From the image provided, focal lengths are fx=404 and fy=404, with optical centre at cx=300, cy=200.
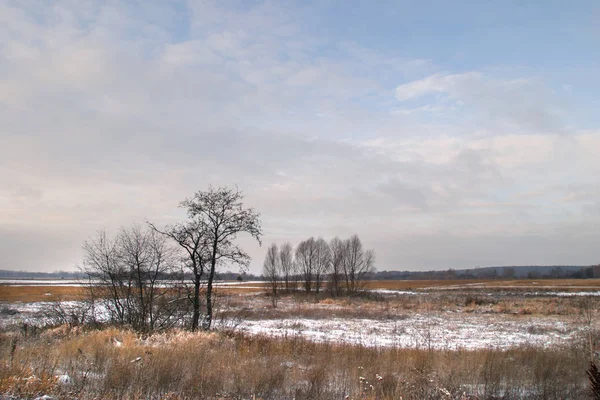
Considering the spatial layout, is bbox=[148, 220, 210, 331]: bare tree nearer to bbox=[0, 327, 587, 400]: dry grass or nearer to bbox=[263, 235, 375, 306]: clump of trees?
bbox=[0, 327, 587, 400]: dry grass

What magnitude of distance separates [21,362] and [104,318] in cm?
845

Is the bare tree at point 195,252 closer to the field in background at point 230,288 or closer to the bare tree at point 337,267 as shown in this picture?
the field in background at point 230,288

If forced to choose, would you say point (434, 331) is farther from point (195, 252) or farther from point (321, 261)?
point (321, 261)

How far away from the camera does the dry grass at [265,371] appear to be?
691 centimetres

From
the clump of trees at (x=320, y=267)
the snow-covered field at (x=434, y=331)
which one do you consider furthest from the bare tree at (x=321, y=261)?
the snow-covered field at (x=434, y=331)

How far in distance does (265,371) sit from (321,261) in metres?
62.2

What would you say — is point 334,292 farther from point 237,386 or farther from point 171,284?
point 237,386

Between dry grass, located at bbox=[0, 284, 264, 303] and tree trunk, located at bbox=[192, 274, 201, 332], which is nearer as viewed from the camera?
tree trunk, located at bbox=[192, 274, 201, 332]

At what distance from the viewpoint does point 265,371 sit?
8203 mm

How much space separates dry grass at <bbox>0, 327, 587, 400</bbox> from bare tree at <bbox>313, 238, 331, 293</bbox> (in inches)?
2217

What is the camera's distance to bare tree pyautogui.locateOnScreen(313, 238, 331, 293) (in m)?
68.4

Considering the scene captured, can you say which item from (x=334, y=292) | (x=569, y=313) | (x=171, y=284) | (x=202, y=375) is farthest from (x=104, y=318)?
(x=334, y=292)

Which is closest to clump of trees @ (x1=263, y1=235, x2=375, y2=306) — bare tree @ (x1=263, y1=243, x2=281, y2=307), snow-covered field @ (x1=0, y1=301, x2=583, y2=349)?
bare tree @ (x1=263, y1=243, x2=281, y2=307)

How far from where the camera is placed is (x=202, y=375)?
761 cm
